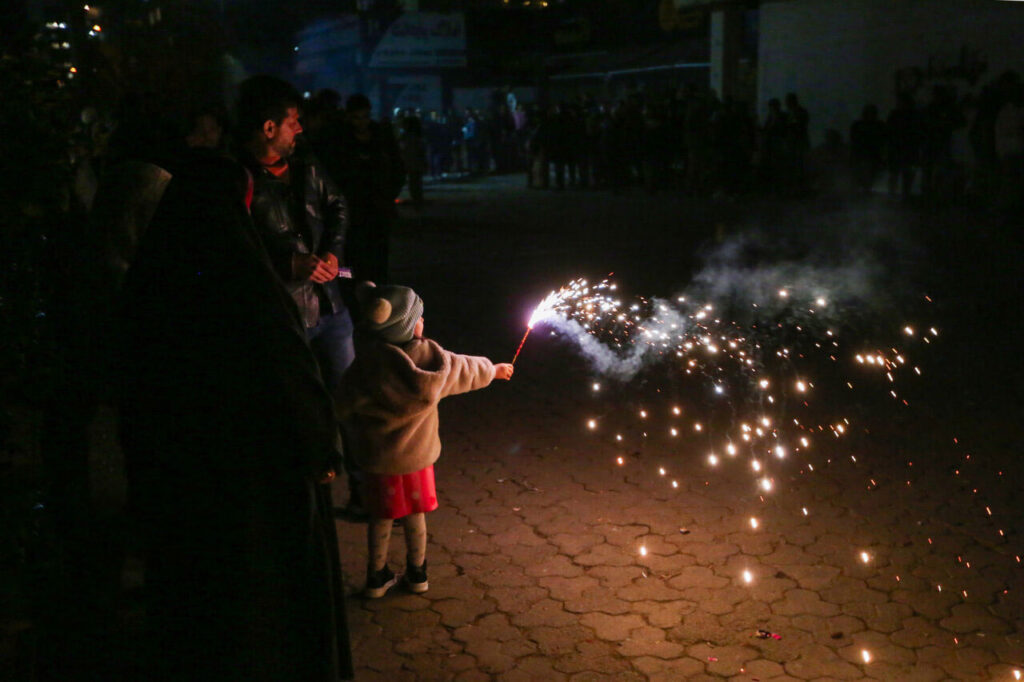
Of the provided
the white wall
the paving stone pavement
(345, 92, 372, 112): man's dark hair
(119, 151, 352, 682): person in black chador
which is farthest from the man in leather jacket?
the white wall

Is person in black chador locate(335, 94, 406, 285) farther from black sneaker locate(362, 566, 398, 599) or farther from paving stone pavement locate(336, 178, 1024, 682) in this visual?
black sneaker locate(362, 566, 398, 599)

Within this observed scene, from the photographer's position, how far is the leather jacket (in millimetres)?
4801

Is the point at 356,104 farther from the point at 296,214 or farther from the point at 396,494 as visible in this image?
the point at 396,494

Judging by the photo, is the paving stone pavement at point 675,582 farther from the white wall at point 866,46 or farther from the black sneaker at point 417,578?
the white wall at point 866,46

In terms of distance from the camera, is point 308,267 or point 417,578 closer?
point 417,578

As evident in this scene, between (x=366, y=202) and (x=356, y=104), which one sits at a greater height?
(x=356, y=104)

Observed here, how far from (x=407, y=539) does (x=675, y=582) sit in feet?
3.83

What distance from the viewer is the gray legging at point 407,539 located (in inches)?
177

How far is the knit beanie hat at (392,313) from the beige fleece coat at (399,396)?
1.9 inches

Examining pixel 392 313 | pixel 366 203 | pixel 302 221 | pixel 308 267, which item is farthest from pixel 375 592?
pixel 366 203

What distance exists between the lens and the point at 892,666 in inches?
152

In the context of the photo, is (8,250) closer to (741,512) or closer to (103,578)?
(103,578)

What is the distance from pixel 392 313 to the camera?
4230 mm

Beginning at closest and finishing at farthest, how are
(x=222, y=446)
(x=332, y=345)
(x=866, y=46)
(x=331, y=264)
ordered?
(x=222, y=446) → (x=331, y=264) → (x=332, y=345) → (x=866, y=46)
